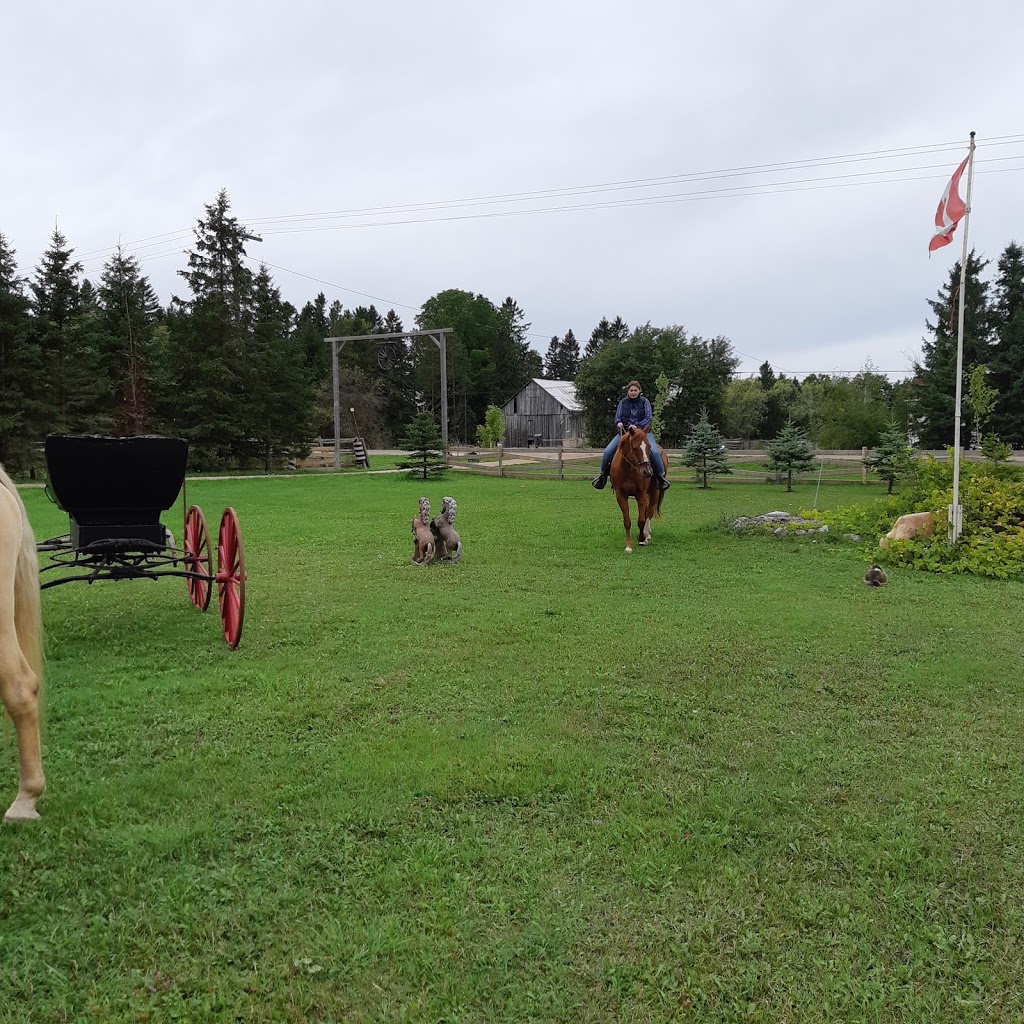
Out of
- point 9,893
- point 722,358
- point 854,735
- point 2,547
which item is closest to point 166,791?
point 9,893

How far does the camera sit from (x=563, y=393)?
5369 cm

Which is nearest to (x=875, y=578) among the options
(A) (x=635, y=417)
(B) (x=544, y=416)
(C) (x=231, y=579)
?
(A) (x=635, y=417)

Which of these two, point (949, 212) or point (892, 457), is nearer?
point (949, 212)

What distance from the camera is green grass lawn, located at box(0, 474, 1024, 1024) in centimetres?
217

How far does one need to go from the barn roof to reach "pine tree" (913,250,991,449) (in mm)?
22471

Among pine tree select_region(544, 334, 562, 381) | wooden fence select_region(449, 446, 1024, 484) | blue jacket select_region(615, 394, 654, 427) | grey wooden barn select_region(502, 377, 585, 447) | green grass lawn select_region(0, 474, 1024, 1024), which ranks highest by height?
pine tree select_region(544, 334, 562, 381)

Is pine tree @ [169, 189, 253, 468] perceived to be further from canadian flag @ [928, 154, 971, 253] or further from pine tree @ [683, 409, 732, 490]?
canadian flag @ [928, 154, 971, 253]

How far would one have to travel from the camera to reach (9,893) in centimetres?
256

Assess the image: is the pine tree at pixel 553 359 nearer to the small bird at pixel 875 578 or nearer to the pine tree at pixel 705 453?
the pine tree at pixel 705 453

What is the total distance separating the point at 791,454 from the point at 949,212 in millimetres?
12490

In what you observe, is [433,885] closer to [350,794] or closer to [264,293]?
[350,794]

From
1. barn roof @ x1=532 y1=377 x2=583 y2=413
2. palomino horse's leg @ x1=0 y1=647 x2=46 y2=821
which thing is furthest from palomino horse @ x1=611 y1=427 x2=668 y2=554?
barn roof @ x1=532 y1=377 x2=583 y2=413

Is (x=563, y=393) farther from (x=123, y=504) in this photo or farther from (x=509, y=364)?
(x=123, y=504)

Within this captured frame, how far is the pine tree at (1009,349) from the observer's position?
2869 centimetres
